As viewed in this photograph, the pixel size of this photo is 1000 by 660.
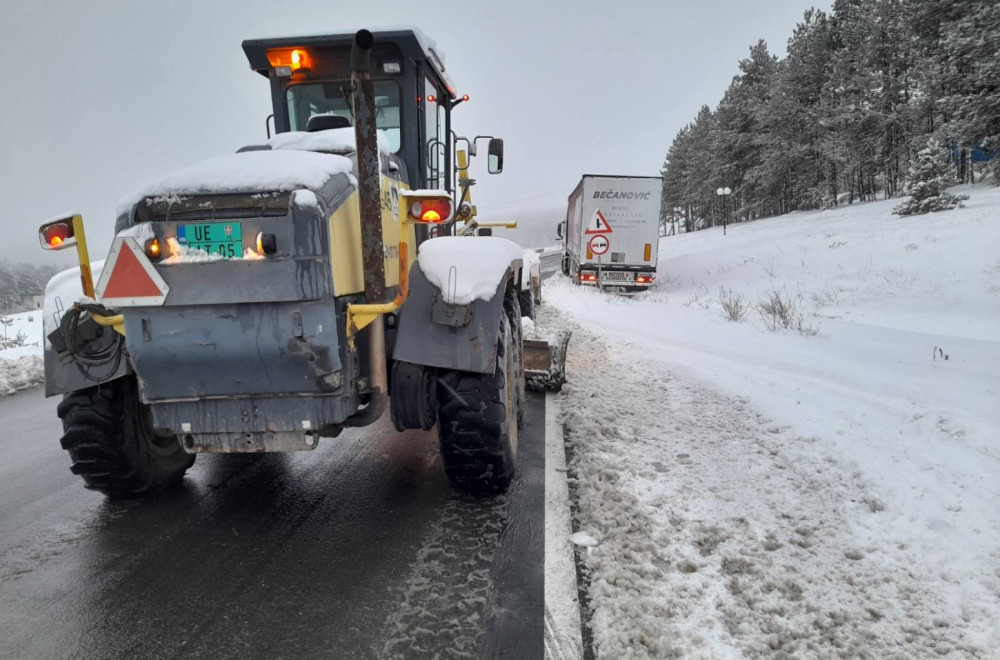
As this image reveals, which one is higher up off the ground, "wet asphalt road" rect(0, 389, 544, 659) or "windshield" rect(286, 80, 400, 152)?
"windshield" rect(286, 80, 400, 152)

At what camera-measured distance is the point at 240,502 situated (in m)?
3.53

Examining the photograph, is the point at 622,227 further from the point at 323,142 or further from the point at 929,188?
the point at 323,142

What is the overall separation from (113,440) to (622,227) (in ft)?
53.1

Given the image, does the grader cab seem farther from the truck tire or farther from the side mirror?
the side mirror

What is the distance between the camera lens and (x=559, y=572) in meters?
2.64

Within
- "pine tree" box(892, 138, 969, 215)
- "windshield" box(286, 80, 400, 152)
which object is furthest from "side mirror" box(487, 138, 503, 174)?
"pine tree" box(892, 138, 969, 215)

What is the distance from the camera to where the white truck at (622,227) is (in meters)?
17.4

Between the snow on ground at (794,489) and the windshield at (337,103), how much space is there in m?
2.99

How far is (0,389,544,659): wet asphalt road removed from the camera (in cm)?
227

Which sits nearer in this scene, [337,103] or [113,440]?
[113,440]

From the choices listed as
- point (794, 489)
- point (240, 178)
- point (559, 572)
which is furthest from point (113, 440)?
point (794, 489)

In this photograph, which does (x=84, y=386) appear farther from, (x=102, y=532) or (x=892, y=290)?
(x=892, y=290)

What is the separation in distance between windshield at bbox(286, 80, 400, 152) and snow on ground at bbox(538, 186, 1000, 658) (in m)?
2.99

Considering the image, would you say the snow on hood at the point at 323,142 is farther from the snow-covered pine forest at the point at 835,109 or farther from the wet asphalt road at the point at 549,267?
the snow-covered pine forest at the point at 835,109
